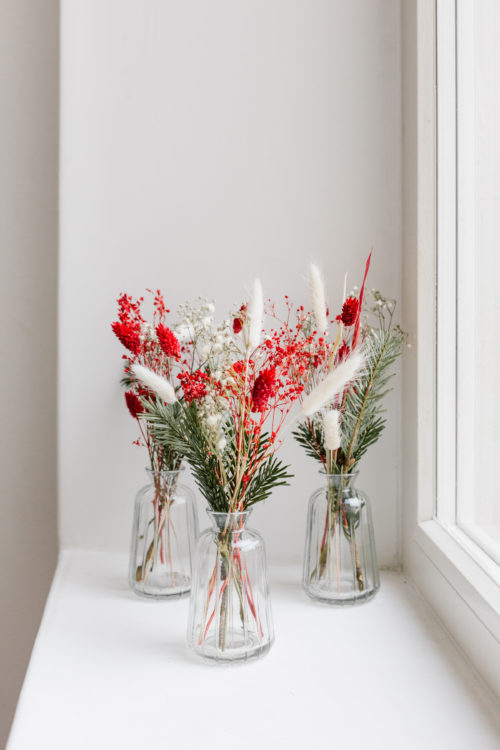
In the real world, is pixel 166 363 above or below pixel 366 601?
above

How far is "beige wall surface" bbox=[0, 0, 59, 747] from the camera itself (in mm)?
1347

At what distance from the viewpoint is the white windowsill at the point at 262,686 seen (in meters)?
0.68

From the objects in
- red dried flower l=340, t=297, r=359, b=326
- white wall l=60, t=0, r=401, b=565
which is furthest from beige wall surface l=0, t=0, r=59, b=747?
red dried flower l=340, t=297, r=359, b=326

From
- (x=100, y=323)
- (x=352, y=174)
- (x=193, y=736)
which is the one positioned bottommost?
(x=193, y=736)

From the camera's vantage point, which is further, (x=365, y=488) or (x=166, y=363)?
(x=365, y=488)

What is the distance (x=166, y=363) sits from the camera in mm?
991

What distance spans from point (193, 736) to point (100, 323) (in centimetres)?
69

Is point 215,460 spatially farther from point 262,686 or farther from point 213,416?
point 262,686

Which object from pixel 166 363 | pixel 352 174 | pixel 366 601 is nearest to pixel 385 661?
pixel 366 601

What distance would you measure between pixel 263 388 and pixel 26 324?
767mm

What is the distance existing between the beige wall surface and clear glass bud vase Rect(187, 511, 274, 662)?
62 cm

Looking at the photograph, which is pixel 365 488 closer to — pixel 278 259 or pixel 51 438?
pixel 278 259

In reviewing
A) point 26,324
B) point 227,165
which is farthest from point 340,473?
point 26,324

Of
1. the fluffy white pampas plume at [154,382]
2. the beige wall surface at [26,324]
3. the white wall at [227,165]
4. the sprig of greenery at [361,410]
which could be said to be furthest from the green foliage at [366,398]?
the beige wall surface at [26,324]
